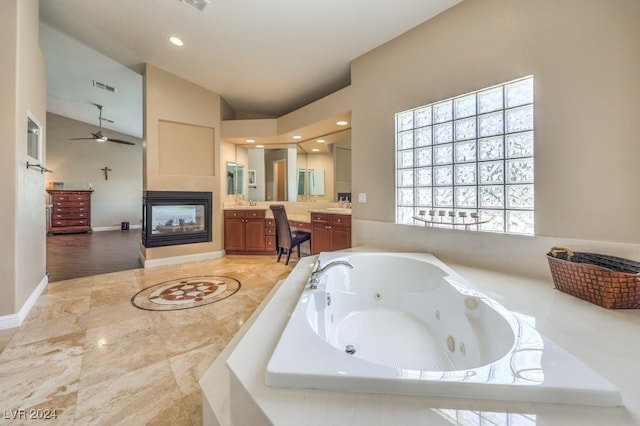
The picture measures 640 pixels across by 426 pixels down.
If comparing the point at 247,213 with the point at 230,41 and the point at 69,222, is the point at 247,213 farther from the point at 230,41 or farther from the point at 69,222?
the point at 69,222

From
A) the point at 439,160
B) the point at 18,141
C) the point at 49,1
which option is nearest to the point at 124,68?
the point at 49,1

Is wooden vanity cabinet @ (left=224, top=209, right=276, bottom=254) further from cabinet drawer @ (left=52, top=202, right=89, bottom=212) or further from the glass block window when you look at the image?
cabinet drawer @ (left=52, top=202, right=89, bottom=212)

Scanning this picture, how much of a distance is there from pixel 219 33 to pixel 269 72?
889 mm

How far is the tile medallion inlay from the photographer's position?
240 cm

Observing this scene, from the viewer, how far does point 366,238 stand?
2.89m

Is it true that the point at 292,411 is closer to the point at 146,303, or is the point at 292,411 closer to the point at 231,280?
the point at 146,303

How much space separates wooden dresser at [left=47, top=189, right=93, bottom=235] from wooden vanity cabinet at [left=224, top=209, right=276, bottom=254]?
18.2 feet

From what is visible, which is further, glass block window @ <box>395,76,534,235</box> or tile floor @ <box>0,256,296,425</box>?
glass block window @ <box>395,76,534,235</box>

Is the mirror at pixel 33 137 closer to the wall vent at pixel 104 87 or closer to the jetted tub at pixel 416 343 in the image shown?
the wall vent at pixel 104 87

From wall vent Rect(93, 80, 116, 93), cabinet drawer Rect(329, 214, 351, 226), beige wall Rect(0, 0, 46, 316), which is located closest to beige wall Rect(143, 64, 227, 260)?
beige wall Rect(0, 0, 46, 316)

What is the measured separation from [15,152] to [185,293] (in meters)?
1.84

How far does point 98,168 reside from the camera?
7.50m

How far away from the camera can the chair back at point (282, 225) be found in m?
3.73

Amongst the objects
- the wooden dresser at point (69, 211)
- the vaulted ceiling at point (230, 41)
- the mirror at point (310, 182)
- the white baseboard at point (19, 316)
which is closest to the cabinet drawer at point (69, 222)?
the wooden dresser at point (69, 211)
